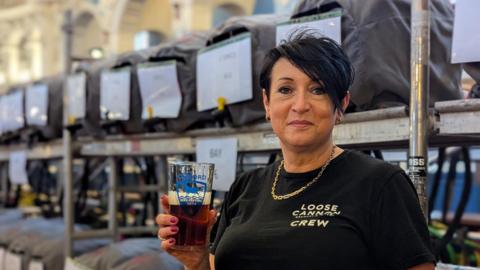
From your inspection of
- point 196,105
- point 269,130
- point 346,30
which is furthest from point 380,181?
point 196,105

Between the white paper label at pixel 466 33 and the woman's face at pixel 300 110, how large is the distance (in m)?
0.38

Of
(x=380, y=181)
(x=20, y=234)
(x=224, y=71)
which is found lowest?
(x=20, y=234)

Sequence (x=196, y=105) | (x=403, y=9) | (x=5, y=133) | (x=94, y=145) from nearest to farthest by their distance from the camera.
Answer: (x=403, y=9) → (x=196, y=105) → (x=94, y=145) → (x=5, y=133)

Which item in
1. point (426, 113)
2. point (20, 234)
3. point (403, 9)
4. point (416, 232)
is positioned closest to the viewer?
point (416, 232)

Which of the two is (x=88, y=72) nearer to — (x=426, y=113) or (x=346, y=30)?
(x=346, y=30)

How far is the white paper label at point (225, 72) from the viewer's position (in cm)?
220

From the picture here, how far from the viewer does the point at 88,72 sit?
11.9ft

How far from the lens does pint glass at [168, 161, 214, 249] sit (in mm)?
1411

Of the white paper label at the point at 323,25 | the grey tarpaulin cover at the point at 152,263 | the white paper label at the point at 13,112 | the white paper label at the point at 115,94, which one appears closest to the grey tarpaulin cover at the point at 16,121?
the white paper label at the point at 13,112

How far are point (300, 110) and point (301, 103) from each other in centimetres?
1

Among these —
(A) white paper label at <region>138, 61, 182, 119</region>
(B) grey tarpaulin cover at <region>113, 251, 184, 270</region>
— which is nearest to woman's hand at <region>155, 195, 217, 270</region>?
(B) grey tarpaulin cover at <region>113, 251, 184, 270</region>

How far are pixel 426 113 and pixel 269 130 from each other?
0.73 m

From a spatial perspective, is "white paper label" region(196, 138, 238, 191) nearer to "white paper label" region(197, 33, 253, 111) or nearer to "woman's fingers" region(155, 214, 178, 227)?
"white paper label" region(197, 33, 253, 111)

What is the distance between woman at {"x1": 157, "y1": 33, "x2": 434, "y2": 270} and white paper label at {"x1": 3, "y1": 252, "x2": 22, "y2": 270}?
9.14 feet
